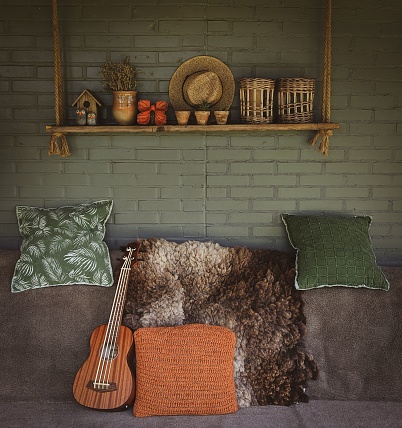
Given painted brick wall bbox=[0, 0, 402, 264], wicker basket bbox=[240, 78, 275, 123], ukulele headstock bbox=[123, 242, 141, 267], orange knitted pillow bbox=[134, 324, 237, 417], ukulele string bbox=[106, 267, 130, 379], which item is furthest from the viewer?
painted brick wall bbox=[0, 0, 402, 264]

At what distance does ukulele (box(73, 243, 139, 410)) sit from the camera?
254 cm

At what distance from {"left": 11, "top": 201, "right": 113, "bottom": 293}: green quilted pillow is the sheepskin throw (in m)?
0.21

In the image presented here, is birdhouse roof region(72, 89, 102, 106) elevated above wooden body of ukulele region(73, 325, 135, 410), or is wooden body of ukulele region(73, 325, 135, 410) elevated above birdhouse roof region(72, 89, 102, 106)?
birdhouse roof region(72, 89, 102, 106)

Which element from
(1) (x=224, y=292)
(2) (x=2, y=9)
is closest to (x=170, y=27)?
(2) (x=2, y=9)

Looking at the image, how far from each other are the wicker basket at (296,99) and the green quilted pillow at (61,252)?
116 cm

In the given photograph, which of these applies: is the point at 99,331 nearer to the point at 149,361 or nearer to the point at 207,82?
the point at 149,361

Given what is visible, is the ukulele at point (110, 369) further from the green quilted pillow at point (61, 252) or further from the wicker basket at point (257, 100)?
the wicker basket at point (257, 100)

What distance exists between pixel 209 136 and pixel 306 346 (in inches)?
48.2

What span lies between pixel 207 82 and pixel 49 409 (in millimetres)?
1765

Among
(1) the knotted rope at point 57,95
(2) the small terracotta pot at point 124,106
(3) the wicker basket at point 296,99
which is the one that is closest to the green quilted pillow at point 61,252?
(1) the knotted rope at point 57,95

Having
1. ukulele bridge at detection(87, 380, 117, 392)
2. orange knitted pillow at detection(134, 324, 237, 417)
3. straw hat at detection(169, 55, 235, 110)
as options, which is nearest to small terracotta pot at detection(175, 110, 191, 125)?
straw hat at detection(169, 55, 235, 110)

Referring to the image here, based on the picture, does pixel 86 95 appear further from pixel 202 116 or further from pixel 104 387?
pixel 104 387

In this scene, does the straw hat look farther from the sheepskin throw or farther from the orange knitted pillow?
the orange knitted pillow

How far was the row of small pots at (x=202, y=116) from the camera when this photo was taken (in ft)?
9.76
